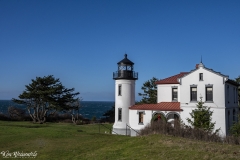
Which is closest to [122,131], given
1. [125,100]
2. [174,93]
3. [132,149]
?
[125,100]

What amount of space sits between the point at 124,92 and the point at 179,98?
6145mm

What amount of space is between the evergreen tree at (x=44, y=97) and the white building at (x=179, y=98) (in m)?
15.8

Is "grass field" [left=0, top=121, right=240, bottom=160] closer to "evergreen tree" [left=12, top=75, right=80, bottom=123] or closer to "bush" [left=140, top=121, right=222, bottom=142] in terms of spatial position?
"bush" [left=140, top=121, right=222, bottom=142]

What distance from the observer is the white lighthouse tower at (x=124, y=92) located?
2777cm

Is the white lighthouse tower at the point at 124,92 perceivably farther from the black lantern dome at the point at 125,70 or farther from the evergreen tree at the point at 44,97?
the evergreen tree at the point at 44,97

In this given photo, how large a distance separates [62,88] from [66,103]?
2870 mm

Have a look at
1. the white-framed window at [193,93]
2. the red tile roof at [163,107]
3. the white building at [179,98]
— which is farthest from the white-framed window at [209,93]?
the red tile roof at [163,107]

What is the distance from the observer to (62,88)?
1649 inches

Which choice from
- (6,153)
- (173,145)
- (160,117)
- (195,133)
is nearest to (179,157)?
(173,145)

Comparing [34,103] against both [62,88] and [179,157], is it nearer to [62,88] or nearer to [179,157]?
[62,88]

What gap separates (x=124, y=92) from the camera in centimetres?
2792

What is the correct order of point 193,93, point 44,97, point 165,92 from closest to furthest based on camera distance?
point 193,93
point 165,92
point 44,97

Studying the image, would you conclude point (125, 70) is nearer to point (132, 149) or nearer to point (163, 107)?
point (163, 107)

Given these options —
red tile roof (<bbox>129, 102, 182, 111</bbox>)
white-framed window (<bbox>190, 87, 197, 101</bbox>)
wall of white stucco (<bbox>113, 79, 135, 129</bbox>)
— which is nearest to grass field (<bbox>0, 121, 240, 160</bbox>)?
wall of white stucco (<bbox>113, 79, 135, 129</bbox>)
